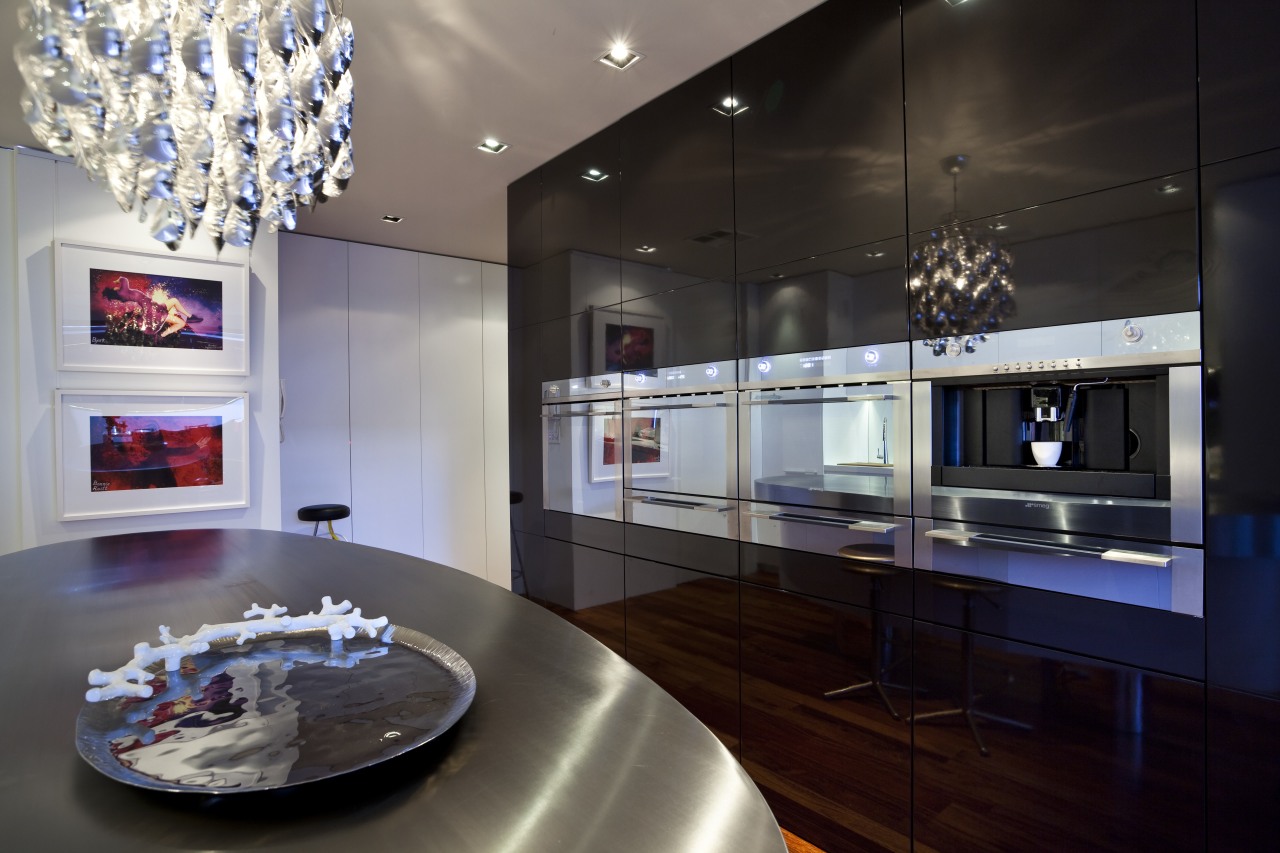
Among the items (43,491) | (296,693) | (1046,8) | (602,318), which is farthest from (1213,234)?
(43,491)

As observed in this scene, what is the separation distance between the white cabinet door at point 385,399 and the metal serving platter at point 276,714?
4441 mm

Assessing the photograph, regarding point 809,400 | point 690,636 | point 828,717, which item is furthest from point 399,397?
point 828,717

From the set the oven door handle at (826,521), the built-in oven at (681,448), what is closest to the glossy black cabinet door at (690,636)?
the built-in oven at (681,448)

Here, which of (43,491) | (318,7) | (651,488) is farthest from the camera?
(43,491)

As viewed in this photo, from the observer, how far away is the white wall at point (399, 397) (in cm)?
503

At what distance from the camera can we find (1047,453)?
183 cm

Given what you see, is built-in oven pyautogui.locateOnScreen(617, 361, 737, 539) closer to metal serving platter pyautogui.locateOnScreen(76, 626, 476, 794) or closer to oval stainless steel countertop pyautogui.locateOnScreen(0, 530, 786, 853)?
oval stainless steel countertop pyautogui.locateOnScreen(0, 530, 786, 853)

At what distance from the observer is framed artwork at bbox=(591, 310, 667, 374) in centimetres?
302

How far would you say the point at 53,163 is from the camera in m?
3.31

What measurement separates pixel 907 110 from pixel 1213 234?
92 centimetres

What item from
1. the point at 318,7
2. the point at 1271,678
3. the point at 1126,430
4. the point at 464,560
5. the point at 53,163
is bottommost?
the point at 464,560

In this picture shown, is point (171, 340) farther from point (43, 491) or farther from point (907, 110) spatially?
point (907, 110)

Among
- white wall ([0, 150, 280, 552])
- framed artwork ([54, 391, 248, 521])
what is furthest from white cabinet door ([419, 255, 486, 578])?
white wall ([0, 150, 280, 552])

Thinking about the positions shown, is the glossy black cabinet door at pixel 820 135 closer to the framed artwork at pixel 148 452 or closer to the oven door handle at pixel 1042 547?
the oven door handle at pixel 1042 547
